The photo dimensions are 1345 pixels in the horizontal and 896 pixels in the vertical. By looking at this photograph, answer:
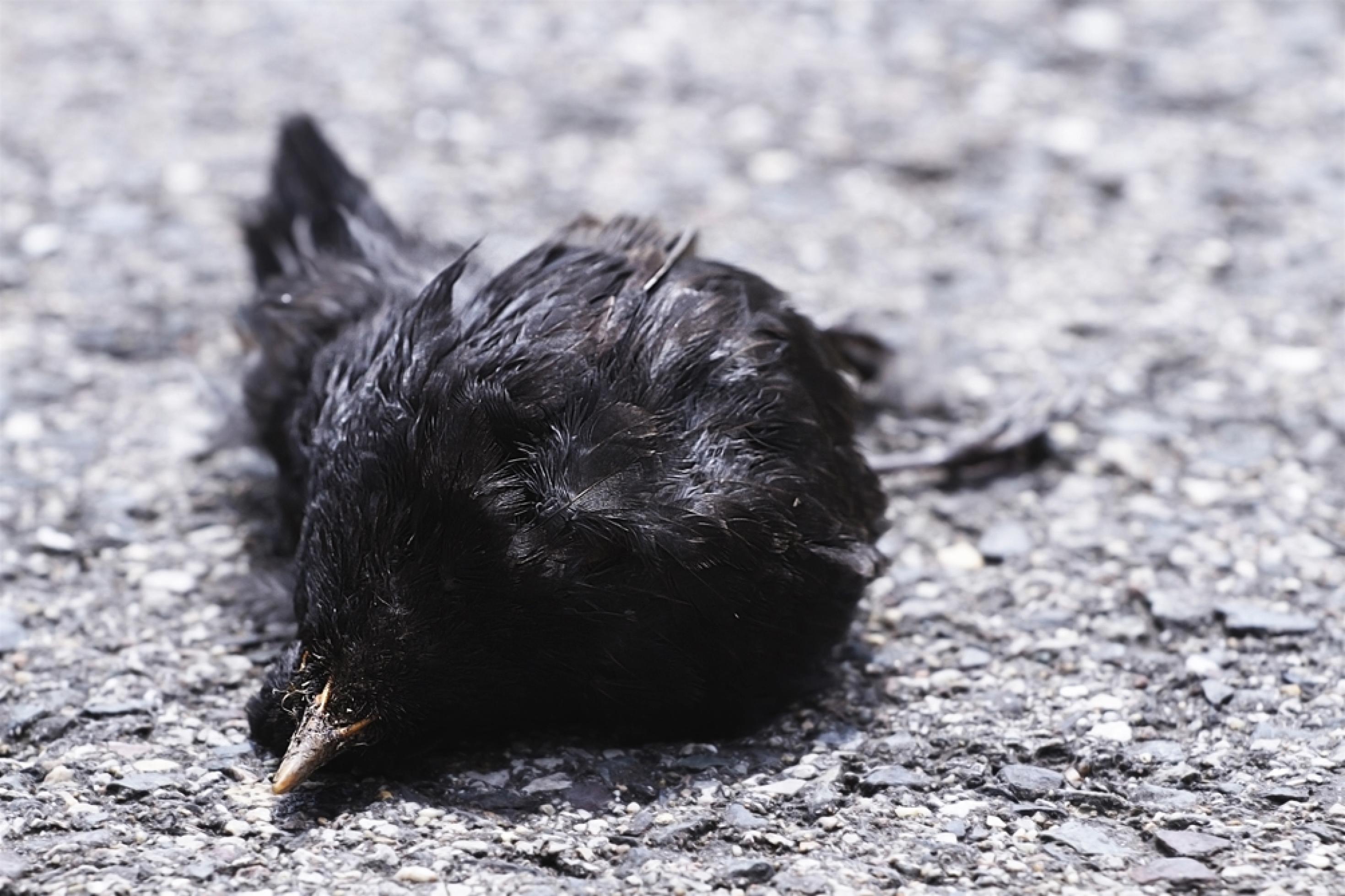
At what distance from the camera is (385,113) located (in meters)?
6.13

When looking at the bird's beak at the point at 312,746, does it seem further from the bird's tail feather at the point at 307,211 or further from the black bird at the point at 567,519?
the bird's tail feather at the point at 307,211

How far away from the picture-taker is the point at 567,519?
2.95 meters

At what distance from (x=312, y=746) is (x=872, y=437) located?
2048 mm

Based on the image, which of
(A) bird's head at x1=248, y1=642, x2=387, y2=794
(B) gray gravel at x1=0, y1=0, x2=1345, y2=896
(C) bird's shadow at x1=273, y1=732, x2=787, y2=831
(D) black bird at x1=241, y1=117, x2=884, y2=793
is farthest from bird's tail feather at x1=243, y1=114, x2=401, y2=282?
(C) bird's shadow at x1=273, y1=732, x2=787, y2=831

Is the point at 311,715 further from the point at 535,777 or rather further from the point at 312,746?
the point at 535,777

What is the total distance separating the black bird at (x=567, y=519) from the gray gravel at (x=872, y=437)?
17cm

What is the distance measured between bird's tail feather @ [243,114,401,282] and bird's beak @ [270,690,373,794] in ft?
5.03

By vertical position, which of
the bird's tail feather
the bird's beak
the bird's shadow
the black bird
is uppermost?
the bird's tail feather

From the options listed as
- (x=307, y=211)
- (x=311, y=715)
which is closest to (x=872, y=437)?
(x=307, y=211)

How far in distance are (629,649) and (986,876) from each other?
0.75 meters

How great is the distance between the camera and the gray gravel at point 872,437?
292cm

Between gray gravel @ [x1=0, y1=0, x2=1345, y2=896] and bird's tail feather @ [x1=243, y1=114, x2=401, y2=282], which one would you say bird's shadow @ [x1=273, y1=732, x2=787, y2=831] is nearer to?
gray gravel @ [x1=0, y1=0, x2=1345, y2=896]

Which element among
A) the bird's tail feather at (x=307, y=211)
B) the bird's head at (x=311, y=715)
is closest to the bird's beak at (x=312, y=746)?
the bird's head at (x=311, y=715)

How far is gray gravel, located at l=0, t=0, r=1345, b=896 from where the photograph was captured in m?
2.92
